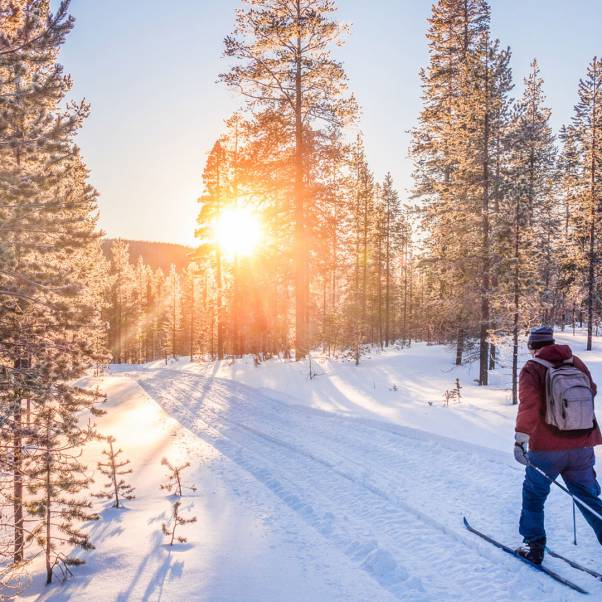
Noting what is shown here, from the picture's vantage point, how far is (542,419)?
202 inches

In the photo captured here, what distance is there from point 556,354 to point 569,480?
1427 mm

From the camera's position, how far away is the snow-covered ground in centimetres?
484

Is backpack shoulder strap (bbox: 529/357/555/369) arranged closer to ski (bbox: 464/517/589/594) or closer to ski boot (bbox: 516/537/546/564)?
ski boot (bbox: 516/537/546/564)

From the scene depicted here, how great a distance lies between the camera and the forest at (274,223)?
623 centimetres

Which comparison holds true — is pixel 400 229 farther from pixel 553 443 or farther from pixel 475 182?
pixel 553 443

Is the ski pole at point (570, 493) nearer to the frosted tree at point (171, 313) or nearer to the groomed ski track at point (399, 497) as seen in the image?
the groomed ski track at point (399, 497)

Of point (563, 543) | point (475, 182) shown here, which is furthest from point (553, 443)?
point (475, 182)

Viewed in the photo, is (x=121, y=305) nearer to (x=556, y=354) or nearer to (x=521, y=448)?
(x=521, y=448)

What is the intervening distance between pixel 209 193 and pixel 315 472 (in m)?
32.2

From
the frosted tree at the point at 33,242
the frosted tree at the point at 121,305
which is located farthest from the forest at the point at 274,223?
the frosted tree at the point at 121,305

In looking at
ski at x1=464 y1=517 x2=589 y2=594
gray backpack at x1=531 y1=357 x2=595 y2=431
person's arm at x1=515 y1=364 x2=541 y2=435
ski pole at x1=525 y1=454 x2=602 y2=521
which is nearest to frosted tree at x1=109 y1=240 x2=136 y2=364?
ski at x1=464 y1=517 x2=589 y2=594

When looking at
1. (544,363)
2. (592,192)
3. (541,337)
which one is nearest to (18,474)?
(544,363)

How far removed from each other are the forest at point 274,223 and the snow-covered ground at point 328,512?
83 cm

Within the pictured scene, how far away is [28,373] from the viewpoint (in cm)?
604
